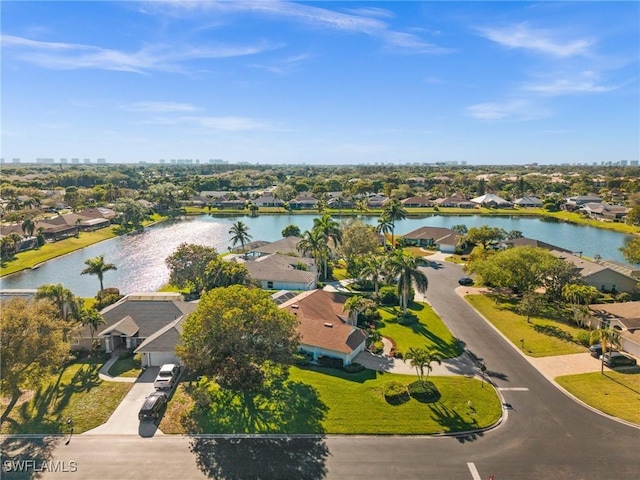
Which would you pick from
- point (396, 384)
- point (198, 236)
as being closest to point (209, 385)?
point (396, 384)

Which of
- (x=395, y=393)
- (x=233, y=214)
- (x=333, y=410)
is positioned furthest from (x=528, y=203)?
(x=333, y=410)

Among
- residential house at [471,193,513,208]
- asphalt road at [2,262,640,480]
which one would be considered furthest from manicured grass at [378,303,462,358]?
residential house at [471,193,513,208]

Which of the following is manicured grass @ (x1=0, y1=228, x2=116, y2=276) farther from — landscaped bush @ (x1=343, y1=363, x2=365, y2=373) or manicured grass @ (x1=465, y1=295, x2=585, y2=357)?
manicured grass @ (x1=465, y1=295, x2=585, y2=357)

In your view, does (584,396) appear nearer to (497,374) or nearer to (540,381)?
(540,381)

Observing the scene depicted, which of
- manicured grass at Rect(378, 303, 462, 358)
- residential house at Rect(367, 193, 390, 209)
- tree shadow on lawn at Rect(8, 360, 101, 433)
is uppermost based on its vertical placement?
residential house at Rect(367, 193, 390, 209)

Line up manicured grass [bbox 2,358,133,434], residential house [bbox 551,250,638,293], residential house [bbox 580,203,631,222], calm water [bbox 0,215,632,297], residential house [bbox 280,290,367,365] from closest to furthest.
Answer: manicured grass [bbox 2,358,133,434] < residential house [bbox 280,290,367,365] < residential house [bbox 551,250,638,293] < calm water [bbox 0,215,632,297] < residential house [bbox 580,203,631,222]

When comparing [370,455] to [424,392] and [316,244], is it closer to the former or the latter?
[424,392]
